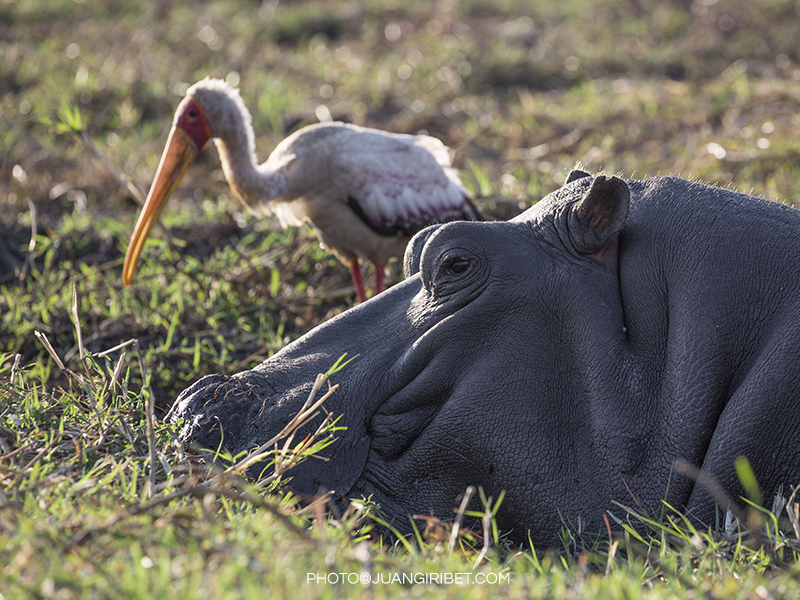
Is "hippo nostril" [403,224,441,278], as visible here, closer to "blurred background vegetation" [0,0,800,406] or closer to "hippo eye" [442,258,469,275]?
"hippo eye" [442,258,469,275]

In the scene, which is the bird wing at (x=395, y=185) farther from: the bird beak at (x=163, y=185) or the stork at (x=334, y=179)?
the bird beak at (x=163, y=185)

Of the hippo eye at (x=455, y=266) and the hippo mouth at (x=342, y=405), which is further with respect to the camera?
the hippo eye at (x=455, y=266)

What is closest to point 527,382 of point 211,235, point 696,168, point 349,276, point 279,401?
point 279,401

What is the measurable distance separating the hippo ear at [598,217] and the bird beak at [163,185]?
2191 millimetres

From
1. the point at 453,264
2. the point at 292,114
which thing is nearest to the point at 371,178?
the point at 453,264

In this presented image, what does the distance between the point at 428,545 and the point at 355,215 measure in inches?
104

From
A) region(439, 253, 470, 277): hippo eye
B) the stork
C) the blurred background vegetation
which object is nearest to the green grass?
the blurred background vegetation

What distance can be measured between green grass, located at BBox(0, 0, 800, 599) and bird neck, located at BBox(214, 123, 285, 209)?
335mm

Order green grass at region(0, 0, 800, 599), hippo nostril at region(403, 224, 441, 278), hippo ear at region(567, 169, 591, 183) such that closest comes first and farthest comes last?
green grass at region(0, 0, 800, 599) → hippo nostril at region(403, 224, 441, 278) → hippo ear at region(567, 169, 591, 183)

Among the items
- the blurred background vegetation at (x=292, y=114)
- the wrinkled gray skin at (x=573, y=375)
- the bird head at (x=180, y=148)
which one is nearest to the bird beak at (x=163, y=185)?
the bird head at (x=180, y=148)

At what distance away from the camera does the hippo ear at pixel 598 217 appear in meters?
2.46

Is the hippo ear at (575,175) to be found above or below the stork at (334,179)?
above

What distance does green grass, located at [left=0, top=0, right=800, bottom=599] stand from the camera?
5.68 feet

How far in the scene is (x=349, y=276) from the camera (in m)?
4.94
